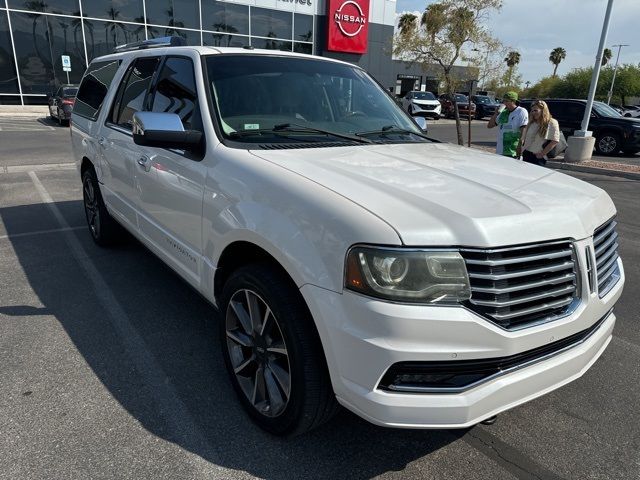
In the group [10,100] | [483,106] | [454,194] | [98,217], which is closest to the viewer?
[454,194]

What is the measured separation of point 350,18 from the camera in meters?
32.4

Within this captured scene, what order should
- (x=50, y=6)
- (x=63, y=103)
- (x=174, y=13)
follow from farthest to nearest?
(x=174, y=13), (x=50, y=6), (x=63, y=103)

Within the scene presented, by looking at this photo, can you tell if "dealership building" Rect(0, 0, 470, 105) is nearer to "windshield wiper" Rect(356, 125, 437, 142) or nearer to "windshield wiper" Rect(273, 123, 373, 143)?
"windshield wiper" Rect(356, 125, 437, 142)

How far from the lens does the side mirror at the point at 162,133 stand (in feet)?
8.77

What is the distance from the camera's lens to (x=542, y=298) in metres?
2.02

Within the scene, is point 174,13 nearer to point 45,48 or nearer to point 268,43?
point 268,43

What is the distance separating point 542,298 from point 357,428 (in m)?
1.20

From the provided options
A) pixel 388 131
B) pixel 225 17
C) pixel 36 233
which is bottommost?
pixel 36 233

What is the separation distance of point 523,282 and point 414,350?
0.53 m

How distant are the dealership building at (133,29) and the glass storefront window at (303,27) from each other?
58mm

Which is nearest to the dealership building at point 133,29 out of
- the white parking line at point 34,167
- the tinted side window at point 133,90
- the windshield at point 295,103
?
the white parking line at point 34,167

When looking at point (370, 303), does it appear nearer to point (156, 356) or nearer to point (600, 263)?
point (600, 263)

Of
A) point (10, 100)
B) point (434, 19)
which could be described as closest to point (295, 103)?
point (434, 19)

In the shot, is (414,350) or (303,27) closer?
(414,350)
